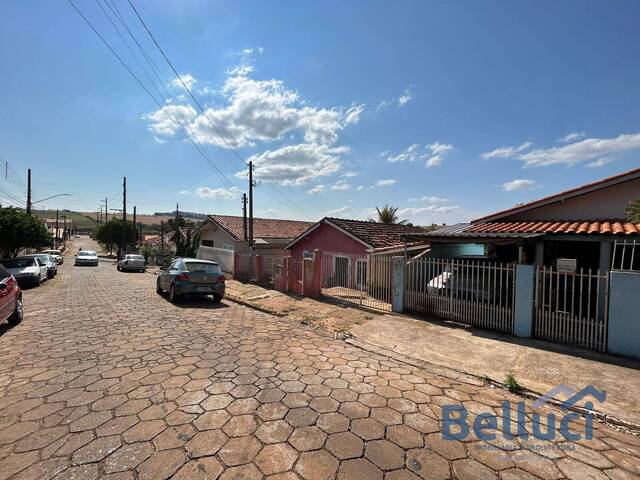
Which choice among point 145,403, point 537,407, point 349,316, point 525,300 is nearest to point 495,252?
point 525,300

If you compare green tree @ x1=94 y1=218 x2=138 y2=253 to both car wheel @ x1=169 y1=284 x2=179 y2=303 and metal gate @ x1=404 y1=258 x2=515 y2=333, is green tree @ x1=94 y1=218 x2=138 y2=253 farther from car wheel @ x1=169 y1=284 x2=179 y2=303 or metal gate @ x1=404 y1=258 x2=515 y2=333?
A: metal gate @ x1=404 y1=258 x2=515 y2=333

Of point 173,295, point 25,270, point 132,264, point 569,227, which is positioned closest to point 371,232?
point 569,227

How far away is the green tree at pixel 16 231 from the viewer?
15.9 meters

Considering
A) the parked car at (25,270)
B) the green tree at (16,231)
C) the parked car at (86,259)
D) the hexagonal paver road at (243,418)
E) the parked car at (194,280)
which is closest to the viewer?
the hexagonal paver road at (243,418)

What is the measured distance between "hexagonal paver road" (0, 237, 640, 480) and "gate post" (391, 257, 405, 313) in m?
3.32

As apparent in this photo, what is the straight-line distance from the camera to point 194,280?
9961 millimetres

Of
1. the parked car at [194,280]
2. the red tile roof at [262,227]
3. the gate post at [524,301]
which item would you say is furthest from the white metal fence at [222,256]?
the gate post at [524,301]

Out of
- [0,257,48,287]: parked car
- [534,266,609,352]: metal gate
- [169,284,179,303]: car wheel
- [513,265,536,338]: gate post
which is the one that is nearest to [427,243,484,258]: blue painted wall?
[513,265,536,338]: gate post

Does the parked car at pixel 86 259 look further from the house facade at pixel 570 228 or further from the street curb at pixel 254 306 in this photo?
the house facade at pixel 570 228

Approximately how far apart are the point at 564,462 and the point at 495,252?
10567 mm

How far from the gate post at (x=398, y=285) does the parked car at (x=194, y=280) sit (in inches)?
221

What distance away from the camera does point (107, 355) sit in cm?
515

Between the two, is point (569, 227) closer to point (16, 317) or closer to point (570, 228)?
point (570, 228)

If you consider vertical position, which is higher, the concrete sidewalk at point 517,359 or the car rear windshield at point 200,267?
the car rear windshield at point 200,267
